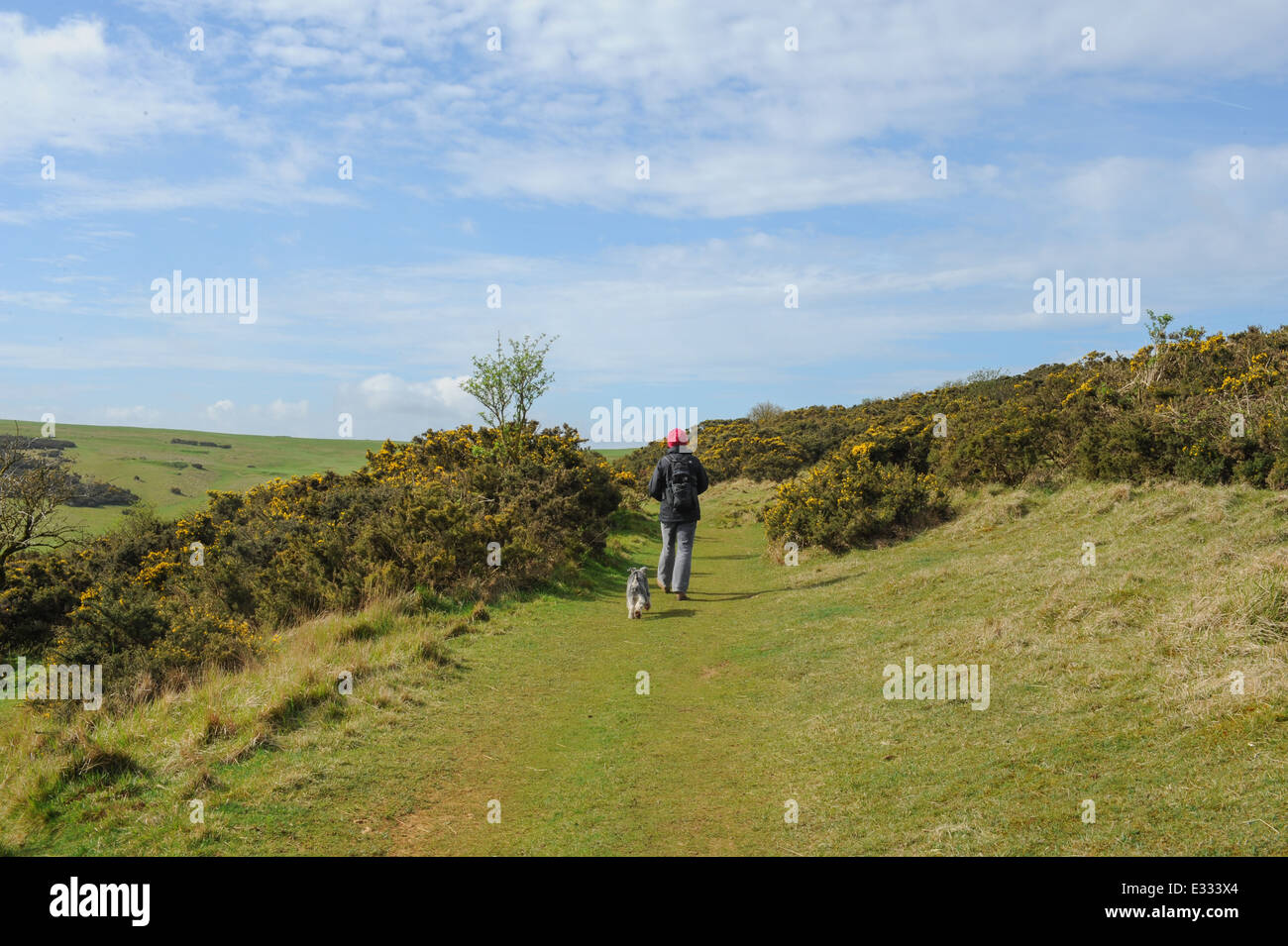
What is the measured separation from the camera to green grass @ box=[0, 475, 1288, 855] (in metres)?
4.98

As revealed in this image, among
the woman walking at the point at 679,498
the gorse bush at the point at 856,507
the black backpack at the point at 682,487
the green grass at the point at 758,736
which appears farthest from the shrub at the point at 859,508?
the green grass at the point at 758,736

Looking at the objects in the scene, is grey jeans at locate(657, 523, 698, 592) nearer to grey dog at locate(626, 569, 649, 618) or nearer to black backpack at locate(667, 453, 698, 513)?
black backpack at locate(667, 453, 698, 513)

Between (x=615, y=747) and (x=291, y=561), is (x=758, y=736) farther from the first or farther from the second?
(x=291, y=561)

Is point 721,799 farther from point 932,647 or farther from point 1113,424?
point 1113,424

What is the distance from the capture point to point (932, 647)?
350 inches

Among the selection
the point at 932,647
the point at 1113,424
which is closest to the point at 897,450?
the point at 1113,424

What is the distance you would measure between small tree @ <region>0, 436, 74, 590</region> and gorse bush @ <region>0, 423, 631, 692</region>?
0.64m

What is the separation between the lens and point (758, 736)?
7.30 meters

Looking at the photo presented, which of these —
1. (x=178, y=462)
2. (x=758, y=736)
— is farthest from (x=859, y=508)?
(x=178, y=462)

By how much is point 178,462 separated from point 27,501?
1980 inches

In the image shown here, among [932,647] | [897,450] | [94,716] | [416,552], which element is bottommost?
[94,716]

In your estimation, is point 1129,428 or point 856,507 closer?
point 1129,428
